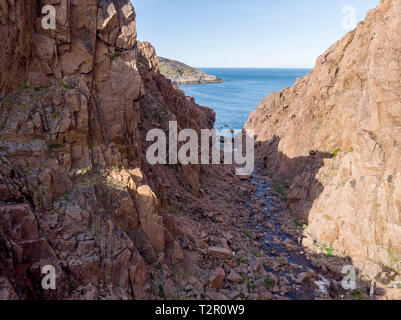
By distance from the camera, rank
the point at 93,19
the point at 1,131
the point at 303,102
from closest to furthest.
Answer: the point at 1,131
the point at 93,19
the point at 303,102

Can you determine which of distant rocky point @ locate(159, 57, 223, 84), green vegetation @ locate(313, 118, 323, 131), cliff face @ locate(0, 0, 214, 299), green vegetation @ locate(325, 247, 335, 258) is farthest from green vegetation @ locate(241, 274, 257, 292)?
distant rocky point @ locate(159, 57, 223, 84)

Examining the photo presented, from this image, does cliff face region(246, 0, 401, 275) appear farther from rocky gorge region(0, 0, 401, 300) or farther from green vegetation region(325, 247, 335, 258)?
green vegetation region(325, 247, 335, 258)

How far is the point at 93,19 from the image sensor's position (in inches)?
576

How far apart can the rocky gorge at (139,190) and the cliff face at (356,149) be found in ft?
0.41

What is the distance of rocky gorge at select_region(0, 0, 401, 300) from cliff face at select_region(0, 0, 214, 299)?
5cm

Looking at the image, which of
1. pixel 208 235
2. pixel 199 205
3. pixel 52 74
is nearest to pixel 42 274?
pixel 52 74

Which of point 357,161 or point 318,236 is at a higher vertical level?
point 357,161

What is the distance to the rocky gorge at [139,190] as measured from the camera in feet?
39.2

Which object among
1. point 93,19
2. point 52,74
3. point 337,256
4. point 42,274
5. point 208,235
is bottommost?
point 337,256

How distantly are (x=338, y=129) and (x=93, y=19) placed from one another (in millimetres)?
23990

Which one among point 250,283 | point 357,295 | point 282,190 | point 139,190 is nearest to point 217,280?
point 250,283

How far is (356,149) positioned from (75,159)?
20.9 metres

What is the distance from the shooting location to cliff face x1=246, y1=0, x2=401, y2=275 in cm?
1992

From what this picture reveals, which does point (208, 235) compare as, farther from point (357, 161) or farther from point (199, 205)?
point (357, 161)
